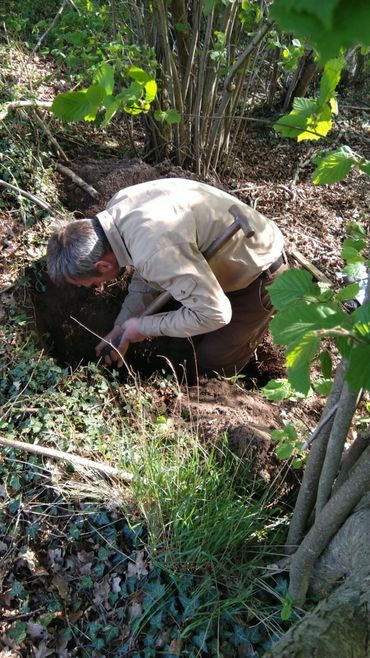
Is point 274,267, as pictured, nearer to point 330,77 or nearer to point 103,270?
point 103,270

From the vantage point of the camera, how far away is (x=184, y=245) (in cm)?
286

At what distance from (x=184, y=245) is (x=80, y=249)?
0.59 meters

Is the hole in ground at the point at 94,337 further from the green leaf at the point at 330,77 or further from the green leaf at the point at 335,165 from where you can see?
the green leaf at the point at 330,77

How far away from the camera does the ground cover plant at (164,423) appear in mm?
1595

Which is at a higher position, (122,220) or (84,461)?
(122,220)

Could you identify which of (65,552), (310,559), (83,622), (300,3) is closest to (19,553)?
(65,552)

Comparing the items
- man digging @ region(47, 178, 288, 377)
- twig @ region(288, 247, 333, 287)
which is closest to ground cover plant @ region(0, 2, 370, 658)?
twig @ region(288, 247, 333, 287)

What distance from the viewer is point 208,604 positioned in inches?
89.9

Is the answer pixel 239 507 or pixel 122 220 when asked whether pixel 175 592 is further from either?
pixel 122 220

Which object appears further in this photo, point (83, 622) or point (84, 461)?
point (84, 461)

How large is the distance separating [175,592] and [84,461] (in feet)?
2.63

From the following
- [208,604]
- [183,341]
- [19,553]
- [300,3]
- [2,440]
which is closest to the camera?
[300,3]

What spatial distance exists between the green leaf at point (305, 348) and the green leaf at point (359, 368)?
0.10 m

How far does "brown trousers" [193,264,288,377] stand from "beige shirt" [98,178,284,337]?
0.32 m
